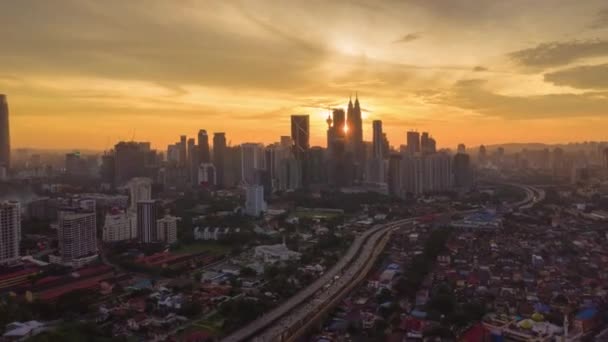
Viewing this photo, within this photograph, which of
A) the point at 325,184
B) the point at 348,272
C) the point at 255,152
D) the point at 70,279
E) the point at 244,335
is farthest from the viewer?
the point at 255,152

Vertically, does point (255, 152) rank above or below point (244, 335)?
above

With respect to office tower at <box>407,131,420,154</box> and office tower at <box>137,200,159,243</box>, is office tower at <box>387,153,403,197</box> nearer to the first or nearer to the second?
office tower at <box>407,131,420,154</box>

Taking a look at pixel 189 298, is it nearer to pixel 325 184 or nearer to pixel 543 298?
pixel 543 298

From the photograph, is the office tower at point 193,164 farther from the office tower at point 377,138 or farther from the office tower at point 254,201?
the office tower at point 377,138

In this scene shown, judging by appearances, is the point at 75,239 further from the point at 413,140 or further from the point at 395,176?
the point at 413,140

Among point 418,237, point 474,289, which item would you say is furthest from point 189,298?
point 418,237

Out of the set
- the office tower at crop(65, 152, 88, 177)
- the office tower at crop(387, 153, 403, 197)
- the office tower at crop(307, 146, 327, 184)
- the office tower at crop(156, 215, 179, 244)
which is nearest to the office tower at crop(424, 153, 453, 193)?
the office tower at crop(387, 153, 403, 197)
